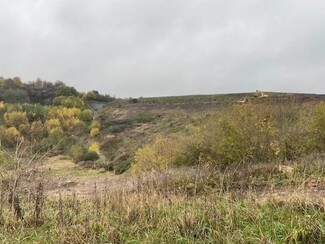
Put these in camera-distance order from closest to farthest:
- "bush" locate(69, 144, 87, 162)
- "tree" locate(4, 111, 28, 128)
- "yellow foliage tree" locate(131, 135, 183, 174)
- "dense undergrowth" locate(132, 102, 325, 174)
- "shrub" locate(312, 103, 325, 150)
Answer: "dense undergrowth" locate(132, 102, 325, 174), "shrub" locate(312, 103, 325, 150), "yellow foliage tree" locate(131, 135, 183, 174), "bush" locate(69, 144, 87, 162), "tree" locate(4, 111, 28, 128)

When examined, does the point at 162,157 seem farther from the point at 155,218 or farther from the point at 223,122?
the point at 155,218

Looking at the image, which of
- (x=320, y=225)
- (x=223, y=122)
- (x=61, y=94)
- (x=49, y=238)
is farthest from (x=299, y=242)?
(x=61, y=94)

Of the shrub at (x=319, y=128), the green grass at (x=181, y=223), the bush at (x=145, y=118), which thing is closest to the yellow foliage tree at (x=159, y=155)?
the shrub at (x=319, y=128)

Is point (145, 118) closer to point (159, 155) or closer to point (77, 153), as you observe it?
point (77, 153)

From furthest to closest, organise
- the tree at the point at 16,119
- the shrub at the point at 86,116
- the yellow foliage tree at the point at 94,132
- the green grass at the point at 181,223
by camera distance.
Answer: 1. the shrub at the point at 86,116
2. the tree at the point at 16,119
3. the yellow foliage tree at the point at 94,132
4. the green grass at the point at 181,223

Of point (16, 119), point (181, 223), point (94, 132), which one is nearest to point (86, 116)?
point (16, 119)

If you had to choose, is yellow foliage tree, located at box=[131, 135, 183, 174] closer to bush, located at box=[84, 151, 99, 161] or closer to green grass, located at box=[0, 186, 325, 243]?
green grass, located at box=[0, 186, 325, 243]

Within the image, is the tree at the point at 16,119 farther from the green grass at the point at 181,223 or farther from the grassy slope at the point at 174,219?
the green grass at the point at 181,223

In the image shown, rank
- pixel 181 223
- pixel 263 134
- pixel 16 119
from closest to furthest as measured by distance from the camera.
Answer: pixel 181 223, pixel 263 134, pixel 16 119

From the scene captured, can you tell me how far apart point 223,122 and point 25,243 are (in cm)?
1431

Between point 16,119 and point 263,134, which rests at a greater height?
point 263,134

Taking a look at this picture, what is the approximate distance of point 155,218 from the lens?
295 inches

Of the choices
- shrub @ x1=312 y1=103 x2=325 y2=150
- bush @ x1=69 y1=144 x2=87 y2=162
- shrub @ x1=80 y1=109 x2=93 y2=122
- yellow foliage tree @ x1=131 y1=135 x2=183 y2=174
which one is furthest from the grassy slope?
shrub @ x1=80 y1=109 x2=93 y2=122

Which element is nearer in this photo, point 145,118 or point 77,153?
point 77,153
